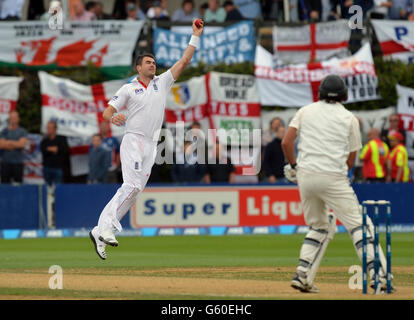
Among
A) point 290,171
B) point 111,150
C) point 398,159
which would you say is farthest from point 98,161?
point 290,171

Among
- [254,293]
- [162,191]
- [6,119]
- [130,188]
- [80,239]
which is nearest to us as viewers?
[254,293]

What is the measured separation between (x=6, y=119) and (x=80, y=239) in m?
4.75

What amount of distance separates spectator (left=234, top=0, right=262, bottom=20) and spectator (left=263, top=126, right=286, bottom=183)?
200 inches

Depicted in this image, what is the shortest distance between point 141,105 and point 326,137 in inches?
145

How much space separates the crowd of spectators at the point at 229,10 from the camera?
25750mm

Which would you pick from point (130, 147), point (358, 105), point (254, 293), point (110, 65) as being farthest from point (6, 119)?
point (254, 293)

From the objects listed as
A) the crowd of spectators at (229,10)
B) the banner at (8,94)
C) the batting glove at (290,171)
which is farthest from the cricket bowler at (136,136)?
the crowd of spectators at (229,10)

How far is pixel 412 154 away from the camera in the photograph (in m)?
25.7

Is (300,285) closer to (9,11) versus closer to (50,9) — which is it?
(50,9)

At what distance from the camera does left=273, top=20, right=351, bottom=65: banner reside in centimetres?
2595

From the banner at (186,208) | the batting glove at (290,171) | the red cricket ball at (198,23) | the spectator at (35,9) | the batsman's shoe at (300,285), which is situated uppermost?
the spectator at (35,9)

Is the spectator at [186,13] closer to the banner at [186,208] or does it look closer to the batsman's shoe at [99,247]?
the banner at [186,208]

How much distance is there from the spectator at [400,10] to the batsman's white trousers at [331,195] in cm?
1694

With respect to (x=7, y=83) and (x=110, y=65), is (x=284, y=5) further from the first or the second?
(x=7, y=83)
